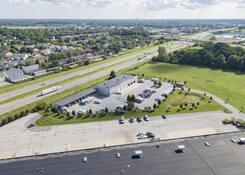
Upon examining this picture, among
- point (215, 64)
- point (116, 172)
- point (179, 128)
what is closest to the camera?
point (116, 172)

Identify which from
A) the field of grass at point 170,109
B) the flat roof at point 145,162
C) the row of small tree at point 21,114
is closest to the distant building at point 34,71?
the row of small tree at point 21,114

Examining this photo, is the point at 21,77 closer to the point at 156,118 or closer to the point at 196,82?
the point at 156,118

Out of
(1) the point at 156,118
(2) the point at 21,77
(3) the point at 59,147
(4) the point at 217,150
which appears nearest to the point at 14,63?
(2) the point at 21,77

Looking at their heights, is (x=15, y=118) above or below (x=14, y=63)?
below

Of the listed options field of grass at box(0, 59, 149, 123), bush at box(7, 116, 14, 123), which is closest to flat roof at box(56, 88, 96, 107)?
field of grass at box(0, 59, 149, 123)

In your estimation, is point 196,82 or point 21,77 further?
point 21,77

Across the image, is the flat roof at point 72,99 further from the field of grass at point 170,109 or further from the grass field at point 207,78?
the grass field at point 207,78
